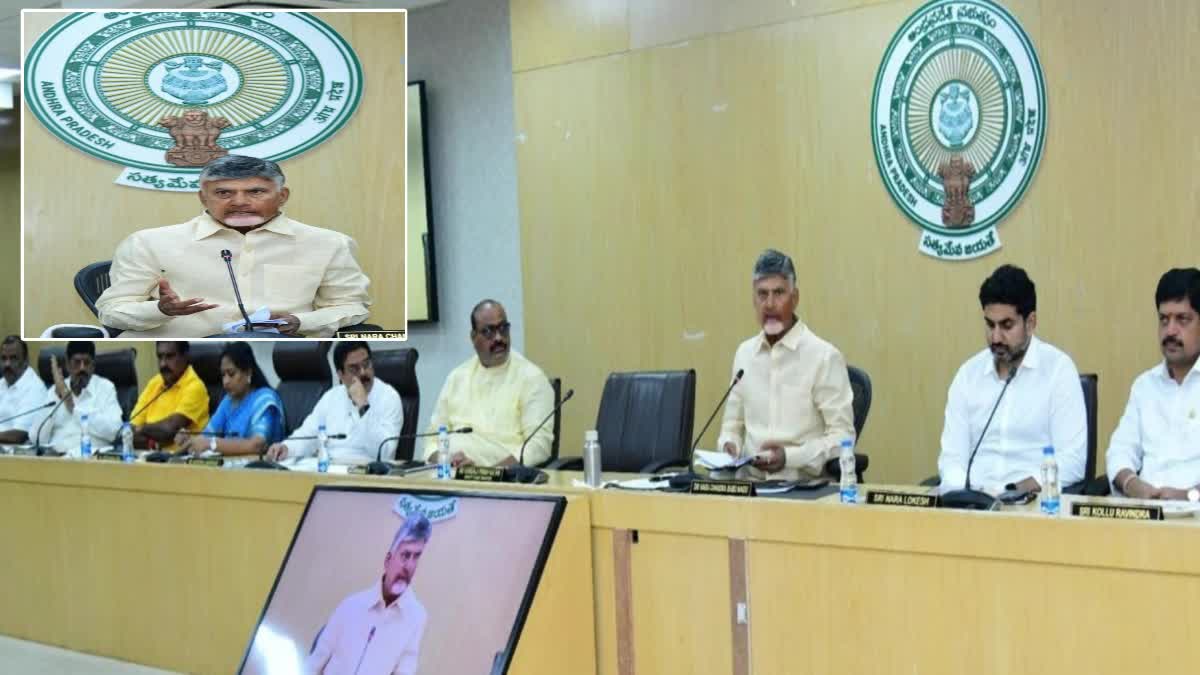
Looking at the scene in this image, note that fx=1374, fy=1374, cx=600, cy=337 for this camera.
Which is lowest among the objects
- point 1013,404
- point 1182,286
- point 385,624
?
point 385,624

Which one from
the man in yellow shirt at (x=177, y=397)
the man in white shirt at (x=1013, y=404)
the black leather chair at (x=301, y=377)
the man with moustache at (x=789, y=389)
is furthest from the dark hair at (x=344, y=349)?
the man in white shirt at (x=1013, y=404)

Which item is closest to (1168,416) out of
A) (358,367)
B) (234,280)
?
(234,280)

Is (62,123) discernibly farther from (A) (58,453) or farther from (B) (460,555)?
(A) (58,453)

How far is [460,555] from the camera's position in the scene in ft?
9.30

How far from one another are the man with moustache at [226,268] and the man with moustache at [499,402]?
4.84ft

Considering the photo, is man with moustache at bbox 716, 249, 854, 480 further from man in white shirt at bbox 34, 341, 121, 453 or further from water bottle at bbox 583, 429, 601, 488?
man in white shirt at bbox 34, 341, 121, 453

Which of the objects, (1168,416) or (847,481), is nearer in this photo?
(847,481)

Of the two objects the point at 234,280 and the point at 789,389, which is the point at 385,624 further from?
the point at 789,389

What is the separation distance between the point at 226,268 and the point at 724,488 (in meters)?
1.21

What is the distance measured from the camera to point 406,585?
2.86m

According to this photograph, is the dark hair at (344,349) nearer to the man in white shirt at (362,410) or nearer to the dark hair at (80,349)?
the man in white shirt at (362,410)

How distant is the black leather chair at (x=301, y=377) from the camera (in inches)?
218

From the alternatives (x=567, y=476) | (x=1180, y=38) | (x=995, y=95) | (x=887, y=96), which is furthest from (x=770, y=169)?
(x=567, y=476)

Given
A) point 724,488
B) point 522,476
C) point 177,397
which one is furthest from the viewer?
point 177,397
